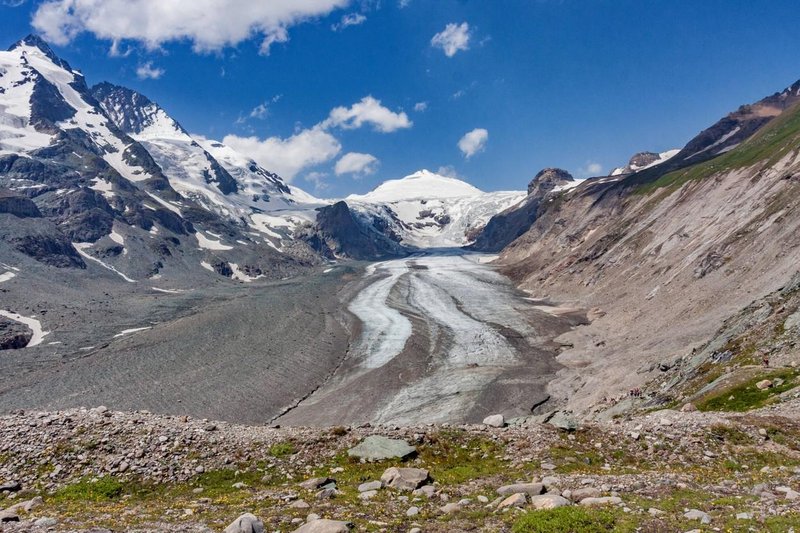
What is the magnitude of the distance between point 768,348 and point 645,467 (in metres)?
20.0

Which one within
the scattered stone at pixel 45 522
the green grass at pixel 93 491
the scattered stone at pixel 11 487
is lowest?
the green grass at pixel 93 491

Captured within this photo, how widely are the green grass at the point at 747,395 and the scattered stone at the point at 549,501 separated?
17.0 metres

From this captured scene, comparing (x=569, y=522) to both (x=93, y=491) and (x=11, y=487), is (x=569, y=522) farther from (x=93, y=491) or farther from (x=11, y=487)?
(x=11, y=487)

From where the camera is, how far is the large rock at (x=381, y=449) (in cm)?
2375

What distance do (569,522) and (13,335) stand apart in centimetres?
11298

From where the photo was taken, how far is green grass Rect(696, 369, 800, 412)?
2777cm

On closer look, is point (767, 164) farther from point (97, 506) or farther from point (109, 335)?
point (109, 335)

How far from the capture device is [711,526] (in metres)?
13.4

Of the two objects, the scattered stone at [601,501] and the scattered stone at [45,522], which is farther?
the scattered stone at [45,522]

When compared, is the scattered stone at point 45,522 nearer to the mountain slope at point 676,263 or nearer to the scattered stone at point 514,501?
the scattered stone at point 514,501

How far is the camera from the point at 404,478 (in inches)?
812

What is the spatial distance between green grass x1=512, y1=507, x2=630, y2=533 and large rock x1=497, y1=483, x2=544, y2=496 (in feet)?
11.0

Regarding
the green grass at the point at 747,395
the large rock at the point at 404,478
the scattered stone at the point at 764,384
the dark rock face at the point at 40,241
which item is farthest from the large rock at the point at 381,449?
the dark rock face at the point at 40,241

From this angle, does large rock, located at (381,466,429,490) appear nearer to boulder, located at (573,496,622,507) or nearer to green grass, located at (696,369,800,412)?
boulder, located at (573,496,622,507)
